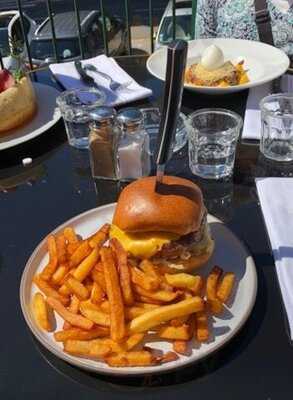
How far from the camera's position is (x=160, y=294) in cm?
107

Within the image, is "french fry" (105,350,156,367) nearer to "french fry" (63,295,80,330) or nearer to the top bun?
"french fry" (63,295,80,330)

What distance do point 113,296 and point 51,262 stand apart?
0.24 metres

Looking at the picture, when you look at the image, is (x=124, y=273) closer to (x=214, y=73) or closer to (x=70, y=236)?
(x=70, y=236)

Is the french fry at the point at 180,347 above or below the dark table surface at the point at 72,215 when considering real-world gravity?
above

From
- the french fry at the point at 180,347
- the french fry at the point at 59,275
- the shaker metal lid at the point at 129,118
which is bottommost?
the french fry at the point at 180,347

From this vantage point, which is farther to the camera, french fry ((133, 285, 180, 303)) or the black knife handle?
french fry ((133, 285, 180, 303))

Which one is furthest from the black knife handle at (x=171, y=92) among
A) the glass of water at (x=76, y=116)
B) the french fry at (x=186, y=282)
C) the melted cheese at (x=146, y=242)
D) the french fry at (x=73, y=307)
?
the glass of water at (x=76, y=116)

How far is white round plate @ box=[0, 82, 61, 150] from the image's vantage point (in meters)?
1.84

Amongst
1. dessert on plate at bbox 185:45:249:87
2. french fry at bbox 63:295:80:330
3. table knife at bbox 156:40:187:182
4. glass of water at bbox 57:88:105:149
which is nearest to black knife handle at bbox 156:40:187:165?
table knife at bbox 156:40:187:182

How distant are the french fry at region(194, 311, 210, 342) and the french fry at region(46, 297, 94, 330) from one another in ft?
0.78

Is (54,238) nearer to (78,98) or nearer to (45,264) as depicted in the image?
(45,264)

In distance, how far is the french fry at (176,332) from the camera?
1.04 m

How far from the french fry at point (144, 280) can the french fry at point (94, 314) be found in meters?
0.11

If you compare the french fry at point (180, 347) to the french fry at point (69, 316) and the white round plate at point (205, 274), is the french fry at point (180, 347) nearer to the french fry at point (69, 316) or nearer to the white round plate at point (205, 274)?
the white round plate at point (205, 274)
